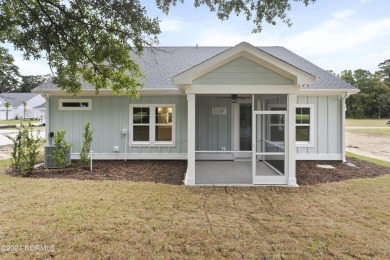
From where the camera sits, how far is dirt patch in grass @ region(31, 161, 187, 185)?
7685mm

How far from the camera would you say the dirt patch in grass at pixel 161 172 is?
768 cm

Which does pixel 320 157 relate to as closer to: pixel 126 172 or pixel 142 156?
pixel 142 156

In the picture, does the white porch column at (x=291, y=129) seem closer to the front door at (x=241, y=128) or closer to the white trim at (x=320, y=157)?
the front door at (x=241, y=128)

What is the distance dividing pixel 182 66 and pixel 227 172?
6.17 m

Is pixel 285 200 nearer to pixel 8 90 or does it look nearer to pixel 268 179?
pixel 268 179

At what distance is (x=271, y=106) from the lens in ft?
23.7

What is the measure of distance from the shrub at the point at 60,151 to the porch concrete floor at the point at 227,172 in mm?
4646

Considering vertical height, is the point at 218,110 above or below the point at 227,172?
above

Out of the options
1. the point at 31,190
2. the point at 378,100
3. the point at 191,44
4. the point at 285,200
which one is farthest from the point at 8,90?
the point at 378,100

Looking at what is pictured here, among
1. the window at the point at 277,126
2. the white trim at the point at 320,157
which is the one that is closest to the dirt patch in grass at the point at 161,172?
the white trim at the point at 320,157

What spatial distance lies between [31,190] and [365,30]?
19.9 meters

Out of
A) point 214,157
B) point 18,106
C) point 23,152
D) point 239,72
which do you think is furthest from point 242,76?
point 18,106

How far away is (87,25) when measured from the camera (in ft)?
19.1

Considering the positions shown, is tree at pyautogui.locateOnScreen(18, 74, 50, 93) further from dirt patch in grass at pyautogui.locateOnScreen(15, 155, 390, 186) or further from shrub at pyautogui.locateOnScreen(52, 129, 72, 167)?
dirt patch in grass at pyautogui.locateOnScreen(15, 155, 390, 186)
